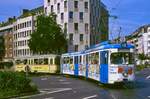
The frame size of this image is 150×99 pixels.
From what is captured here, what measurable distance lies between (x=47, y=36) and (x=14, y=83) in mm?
56065

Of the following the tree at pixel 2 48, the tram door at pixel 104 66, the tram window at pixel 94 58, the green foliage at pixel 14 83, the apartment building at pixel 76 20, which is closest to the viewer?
the green foliage at pixel 14 83

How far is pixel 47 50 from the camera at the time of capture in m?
85.4

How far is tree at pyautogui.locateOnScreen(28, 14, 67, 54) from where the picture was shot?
8244 centimetres

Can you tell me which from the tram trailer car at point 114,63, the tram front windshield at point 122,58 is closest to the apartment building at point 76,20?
the tram trailer car at point 114,63

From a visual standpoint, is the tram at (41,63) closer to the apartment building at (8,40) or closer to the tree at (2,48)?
the apartment building at (8,40)

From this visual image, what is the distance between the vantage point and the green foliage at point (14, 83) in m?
26.9

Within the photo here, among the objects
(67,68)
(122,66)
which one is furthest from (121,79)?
(67,68)

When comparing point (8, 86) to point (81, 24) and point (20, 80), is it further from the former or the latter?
point (81, 24)

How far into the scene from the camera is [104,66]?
30.4 m

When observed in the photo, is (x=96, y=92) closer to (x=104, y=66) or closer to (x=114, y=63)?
(x=114, y=63)

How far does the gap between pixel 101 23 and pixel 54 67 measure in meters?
53.4

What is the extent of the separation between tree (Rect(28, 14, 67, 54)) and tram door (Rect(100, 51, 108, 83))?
5111cm

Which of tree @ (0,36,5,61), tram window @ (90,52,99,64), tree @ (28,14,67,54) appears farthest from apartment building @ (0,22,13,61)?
tram window @ (90,52,99,64)

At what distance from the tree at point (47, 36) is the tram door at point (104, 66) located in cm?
5111
